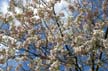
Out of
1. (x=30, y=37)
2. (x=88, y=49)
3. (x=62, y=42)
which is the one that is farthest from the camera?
(x=30, y=37)

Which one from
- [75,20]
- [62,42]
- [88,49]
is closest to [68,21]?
[75,20]

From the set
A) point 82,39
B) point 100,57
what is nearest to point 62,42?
point 82,39

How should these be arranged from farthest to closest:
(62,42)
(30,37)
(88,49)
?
(30,37) < (62,42) < (88,49)

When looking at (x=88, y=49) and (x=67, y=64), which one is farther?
(x=67, y=64)

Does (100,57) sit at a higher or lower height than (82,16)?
lower

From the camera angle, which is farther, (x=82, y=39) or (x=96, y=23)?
(x=96, y=23)

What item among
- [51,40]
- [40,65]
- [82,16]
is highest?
[82,16]

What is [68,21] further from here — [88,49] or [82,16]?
[88,49]

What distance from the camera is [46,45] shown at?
1469 centimetres

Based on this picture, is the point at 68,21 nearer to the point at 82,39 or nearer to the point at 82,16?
the point at 82,16

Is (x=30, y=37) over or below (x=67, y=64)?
over

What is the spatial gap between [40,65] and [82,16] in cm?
253

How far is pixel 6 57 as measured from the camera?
13391mm

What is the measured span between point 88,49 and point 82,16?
7.73ft
